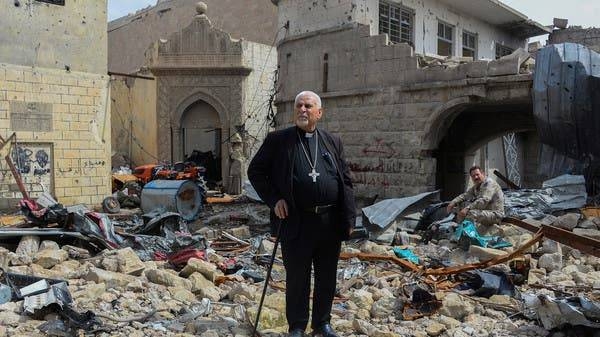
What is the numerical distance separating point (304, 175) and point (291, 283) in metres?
0.79

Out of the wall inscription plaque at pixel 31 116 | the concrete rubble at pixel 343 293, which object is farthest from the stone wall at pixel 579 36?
the wall inscription plaque at pixel 31 116

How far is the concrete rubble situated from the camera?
13.9ft

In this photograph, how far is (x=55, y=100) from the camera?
515 inches

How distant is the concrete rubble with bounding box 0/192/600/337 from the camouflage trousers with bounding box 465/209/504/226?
0.20 metres

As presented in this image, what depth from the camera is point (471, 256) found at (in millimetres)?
6758

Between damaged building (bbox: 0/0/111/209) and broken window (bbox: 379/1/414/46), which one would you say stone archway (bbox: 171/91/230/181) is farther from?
broken window (bbox: 379/1/414/46)

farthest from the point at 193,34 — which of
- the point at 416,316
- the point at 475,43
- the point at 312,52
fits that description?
the point at 416,316

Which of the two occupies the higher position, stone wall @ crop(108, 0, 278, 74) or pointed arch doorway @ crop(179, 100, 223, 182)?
stone wall @ crop(108, 0, 278, 74)

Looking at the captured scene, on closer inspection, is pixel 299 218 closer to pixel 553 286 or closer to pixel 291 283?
pixel 291 283

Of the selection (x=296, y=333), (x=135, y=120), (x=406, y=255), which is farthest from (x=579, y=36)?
(x=296, y=333)

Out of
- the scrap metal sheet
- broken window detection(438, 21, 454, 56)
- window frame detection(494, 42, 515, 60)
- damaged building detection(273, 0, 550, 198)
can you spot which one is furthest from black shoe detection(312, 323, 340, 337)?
window frame detection(494, 42, 515, 60)

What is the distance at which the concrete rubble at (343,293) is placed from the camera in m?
4.25

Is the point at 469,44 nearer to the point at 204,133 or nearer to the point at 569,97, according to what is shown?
the point at 569,97

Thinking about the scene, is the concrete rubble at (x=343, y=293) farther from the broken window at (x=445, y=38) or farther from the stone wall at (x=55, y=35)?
the broken window at (x=445, y=38)
